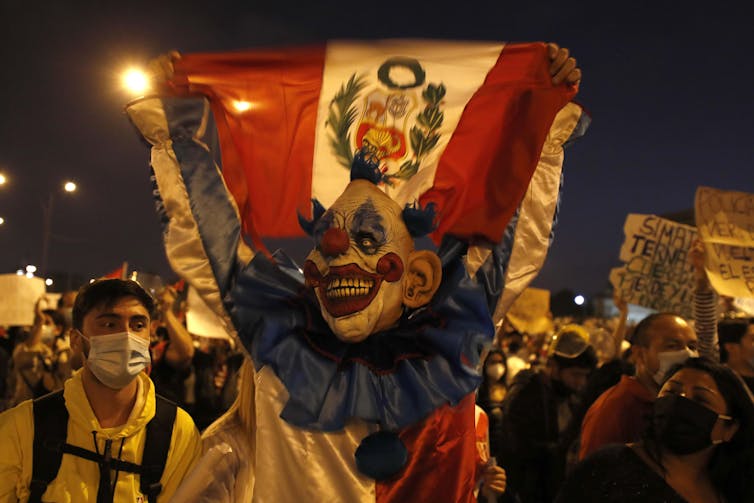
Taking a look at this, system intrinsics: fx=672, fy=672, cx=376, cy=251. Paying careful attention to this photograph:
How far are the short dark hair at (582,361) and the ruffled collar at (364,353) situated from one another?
9.58ft

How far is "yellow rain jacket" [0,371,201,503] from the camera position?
7.30ft

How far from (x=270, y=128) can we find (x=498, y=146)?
3.38 ft

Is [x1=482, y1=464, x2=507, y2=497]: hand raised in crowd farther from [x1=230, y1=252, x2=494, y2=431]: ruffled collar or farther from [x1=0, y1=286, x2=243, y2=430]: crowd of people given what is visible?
[x1=0, y1=286, x2=243, y2=430]: crowd of people

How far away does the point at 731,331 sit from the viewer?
15.6 ft

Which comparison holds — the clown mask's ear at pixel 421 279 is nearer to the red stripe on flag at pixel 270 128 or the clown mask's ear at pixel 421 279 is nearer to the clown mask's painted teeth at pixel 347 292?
the clown mask's painted teeth at pixel 347 292

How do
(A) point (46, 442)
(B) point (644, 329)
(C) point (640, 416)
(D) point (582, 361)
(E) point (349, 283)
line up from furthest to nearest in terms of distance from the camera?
1. (D) point (582, 361)
2. (B) point (644, 329)
3. (C) point (640, 416)
4. (E) point (349, 283)
5. (A) point (46, 442)

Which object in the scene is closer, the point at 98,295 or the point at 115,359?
the point at 115,359

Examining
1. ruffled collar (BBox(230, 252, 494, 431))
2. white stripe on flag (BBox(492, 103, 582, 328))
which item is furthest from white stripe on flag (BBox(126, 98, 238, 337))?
white stripe on flag (BBox(492, 103, 582, 328))

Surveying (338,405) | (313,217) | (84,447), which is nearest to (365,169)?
(313,217)

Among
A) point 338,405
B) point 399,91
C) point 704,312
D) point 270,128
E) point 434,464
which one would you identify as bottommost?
point 434,464

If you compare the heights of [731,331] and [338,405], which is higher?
[731,331]

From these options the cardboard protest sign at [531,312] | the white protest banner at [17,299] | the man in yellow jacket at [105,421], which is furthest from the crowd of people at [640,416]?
the white protest banner at [17,299]

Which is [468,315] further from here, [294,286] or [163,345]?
[163,345]

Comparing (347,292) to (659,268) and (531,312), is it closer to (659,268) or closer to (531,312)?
(659,268)
